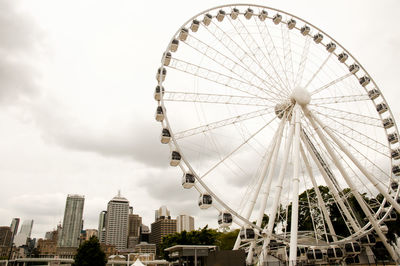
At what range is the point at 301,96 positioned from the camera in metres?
26.7

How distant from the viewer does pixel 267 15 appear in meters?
31.0

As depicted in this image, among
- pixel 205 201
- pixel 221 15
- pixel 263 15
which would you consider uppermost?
pixel 263 15

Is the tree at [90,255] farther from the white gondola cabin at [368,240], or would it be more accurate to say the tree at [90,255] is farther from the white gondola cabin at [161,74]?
the white gondola cabin at [368,240]

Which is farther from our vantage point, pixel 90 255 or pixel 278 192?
pixel 90 255

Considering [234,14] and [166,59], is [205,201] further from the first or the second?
[234,14]

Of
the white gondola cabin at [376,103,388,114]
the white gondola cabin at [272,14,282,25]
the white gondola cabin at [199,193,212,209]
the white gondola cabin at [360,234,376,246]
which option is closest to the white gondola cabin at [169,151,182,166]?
the white gondola cabin at [199,193,212,209]

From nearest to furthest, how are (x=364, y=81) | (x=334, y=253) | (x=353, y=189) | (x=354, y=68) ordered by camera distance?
(x=334, y=253) → (x=353, y=189) → (x=364, y=81) → (x=354, y=68)

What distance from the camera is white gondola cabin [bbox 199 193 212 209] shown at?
20781mm

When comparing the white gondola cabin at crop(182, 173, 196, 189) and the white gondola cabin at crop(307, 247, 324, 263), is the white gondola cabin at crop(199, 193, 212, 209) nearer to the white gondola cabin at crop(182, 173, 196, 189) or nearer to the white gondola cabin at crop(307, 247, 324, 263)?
the white gondola cabin at crop(182, 173, 196, 189)

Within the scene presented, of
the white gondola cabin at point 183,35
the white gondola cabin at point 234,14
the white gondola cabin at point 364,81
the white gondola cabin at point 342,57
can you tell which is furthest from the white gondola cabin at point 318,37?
the white gondola cabin at point 183,35

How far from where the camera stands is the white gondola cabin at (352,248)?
24.5 m

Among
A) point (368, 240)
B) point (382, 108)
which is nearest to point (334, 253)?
point (368, 240)

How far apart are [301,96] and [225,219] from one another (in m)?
13.2

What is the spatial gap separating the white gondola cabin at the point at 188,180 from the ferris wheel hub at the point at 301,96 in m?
12.1
